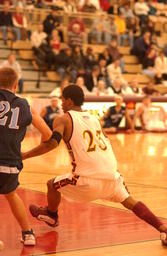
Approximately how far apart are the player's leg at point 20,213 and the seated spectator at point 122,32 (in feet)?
67.7

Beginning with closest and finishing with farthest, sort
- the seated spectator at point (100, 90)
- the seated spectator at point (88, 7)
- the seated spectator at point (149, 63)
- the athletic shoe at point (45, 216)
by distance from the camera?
the athletic shoe at point (45, 216), the seated spectator at point (100, 90), the seated spectator at point (149, 63), the seated spectator at point (88, 7)

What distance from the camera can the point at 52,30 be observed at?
76.8ft

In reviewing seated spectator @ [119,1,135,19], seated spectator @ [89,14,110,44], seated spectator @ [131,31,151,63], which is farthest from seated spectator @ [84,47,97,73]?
seated spectator @ [119,1,135,19]

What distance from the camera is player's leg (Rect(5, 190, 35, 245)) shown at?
6.07 metres

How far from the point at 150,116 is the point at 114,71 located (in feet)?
10.7

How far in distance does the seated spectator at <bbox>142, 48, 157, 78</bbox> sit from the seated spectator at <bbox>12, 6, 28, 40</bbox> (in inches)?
200

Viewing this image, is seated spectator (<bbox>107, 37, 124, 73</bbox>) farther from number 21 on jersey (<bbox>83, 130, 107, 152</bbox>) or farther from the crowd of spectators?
number 21 on jersey (<bbox>83, 130, 107, 152</bbox>)

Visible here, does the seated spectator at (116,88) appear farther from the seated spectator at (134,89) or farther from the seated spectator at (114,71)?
the seated spectator at (114,71)

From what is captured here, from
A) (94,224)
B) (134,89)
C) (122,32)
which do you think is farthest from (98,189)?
(122,32)

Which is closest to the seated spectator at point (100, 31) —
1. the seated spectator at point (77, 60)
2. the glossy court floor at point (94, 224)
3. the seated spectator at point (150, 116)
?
the seated spectator at point (77, 60)

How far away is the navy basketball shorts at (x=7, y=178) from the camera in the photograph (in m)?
5.94

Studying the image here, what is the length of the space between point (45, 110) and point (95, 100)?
1.81 meters

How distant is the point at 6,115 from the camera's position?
605cm

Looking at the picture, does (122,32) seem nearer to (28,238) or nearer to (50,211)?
(50,211)
